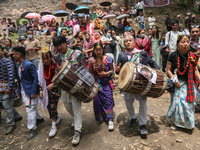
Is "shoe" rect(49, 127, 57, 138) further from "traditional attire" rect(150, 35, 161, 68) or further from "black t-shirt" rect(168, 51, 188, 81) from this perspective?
"traditional attire" rect(150, 35, 161, 68)

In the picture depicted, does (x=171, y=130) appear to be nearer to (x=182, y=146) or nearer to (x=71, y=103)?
(x=182, y=146)

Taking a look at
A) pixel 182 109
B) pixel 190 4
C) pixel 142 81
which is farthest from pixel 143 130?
pixel 190 4

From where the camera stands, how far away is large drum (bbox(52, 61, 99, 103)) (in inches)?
100

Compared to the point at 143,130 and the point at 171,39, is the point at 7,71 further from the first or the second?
the point at 171,39

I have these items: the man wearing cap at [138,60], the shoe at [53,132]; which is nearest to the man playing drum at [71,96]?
the shoe at [53,132]

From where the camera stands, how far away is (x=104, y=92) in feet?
11.2

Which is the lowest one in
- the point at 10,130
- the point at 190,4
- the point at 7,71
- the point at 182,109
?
the point at 10,130

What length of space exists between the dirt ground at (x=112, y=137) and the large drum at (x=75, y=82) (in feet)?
3.11

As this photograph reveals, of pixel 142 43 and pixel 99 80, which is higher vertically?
pixel 142 43

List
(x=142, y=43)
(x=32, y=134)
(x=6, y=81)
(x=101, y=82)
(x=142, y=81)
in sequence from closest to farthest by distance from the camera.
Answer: (x=142, y=81), (x=32, y=134), (x=101, y=82), (x=6, y=81), (x=142, y=43)

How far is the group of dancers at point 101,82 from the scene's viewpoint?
2889mm

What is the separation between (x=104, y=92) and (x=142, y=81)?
1.12 meters

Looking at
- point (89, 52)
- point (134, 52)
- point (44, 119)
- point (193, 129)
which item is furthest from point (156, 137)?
point (89, 52)

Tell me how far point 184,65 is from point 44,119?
3745 millimetres
